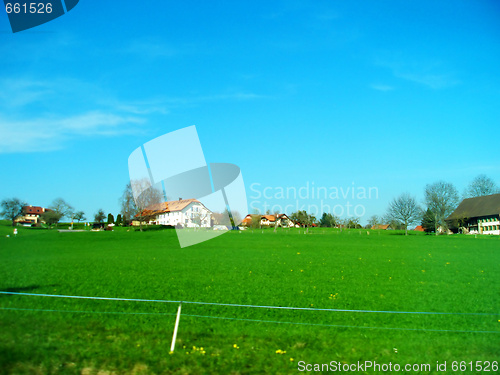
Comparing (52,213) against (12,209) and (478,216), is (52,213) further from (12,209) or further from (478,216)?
(478,216)

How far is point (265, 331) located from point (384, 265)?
56.7 ft

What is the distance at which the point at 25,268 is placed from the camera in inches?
883

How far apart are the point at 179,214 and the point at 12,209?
3961 cm

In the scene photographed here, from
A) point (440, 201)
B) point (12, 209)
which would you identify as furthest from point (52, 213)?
point (440, 201)

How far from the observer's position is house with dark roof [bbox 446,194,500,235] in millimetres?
88812

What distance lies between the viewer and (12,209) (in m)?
89.5

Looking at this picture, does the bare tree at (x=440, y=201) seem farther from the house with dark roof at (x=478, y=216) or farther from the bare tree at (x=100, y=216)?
the bare tree at (x=100, y=216)

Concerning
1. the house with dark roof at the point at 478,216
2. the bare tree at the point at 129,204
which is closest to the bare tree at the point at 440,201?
the house with dark roof at the point at 478,216

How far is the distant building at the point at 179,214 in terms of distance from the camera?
198ft

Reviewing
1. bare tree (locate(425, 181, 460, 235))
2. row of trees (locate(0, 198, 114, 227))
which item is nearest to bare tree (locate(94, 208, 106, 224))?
row of trees (locate(0, 198, 114, 227))

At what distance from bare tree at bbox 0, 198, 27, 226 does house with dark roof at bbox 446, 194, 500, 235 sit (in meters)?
96.8

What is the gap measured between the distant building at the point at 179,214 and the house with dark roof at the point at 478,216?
57960 mm

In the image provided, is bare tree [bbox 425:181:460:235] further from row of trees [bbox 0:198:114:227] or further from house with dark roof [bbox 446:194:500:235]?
row of trees [bbox 0:198:114:227]

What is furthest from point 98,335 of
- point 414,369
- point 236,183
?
point 236,183
